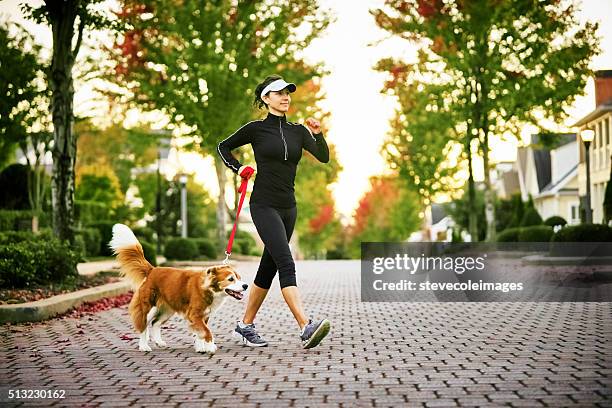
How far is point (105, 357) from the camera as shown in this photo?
8.01m

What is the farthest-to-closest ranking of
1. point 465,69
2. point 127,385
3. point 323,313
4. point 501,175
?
point 501,175 < point 465,69 < point 323,313 < point 127,385

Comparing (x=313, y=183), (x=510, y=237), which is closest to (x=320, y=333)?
(x=510, y=237)

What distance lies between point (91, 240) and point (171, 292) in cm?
2648

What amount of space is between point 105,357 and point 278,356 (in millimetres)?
1500

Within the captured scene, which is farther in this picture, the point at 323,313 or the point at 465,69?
the point at 465,69

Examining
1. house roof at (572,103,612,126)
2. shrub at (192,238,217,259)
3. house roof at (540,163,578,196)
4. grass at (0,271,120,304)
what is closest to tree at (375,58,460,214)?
house roof at (572,103,612,126)

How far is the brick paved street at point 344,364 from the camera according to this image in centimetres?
591

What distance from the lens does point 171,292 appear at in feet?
26.9

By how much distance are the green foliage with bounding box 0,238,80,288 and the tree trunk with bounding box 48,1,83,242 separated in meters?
1.61

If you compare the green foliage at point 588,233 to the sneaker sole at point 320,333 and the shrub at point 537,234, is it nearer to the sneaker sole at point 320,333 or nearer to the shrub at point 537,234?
the shrub at point 537,234

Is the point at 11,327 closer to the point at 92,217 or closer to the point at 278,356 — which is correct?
the point at 278,356

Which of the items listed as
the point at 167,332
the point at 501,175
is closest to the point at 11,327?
the point at 167,332

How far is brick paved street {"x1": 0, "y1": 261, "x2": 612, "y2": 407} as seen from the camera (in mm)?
5914

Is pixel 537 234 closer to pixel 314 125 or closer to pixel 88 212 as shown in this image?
pixel 88 212
